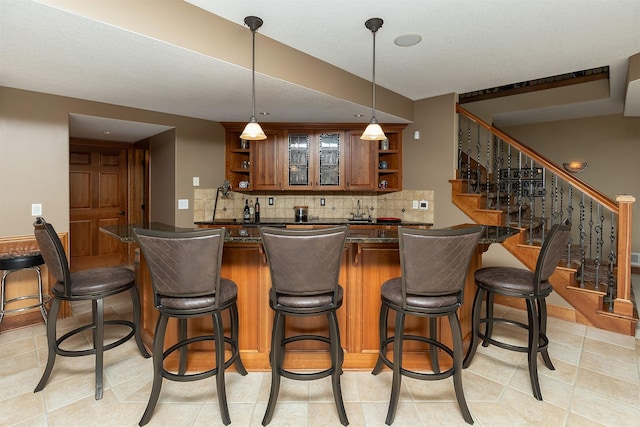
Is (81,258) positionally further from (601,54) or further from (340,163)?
(601,54)

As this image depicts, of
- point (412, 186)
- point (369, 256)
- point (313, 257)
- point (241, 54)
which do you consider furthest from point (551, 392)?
point (241, 54)

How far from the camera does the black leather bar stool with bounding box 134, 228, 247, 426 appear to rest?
1579mm

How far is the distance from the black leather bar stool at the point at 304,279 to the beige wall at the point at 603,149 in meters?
5.29

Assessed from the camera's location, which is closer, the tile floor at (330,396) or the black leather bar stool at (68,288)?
the tile floor at (330,396)

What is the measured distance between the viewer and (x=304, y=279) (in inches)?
65.1

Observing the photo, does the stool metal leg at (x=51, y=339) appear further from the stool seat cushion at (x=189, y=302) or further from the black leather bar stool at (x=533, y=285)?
the black leather bar stool at (x=533, y=285)

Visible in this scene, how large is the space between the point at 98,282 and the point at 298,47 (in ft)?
7.79

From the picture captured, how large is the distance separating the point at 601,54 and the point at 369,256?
2884 mm

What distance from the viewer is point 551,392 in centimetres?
202

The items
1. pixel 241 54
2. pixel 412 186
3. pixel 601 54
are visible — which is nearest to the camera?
pixel 241 54

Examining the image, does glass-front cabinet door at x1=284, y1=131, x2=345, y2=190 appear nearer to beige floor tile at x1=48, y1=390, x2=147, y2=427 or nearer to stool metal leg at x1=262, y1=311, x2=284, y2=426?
stool metal leg at x1=262, y1=311, x2=284, y2=426

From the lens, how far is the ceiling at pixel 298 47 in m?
1.98

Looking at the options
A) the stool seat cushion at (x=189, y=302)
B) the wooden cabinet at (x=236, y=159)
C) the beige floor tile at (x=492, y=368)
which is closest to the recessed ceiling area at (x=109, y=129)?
the wooden cabinet at (x=236, y=159)

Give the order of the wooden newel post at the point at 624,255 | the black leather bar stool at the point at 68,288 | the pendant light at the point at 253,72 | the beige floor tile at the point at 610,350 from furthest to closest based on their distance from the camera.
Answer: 1. the wooden newel post at the point at 624,255
2. the beige floor tile at the point at 610,350
3. the pendant light at the point at 253,72
4. the black leather bar stool at the point at 68,288
